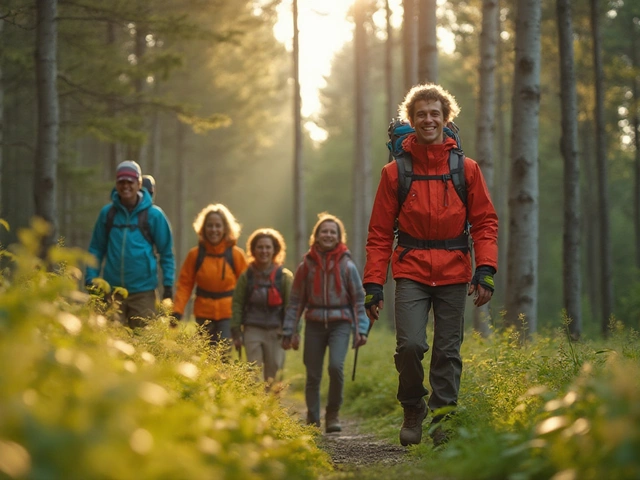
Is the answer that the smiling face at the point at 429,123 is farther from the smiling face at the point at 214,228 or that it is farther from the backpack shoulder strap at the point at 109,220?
the smiling face at the point at 214,228

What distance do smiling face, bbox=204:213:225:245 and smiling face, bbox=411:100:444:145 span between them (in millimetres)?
4150

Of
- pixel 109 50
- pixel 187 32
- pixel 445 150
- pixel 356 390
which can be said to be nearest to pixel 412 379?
pixel 445 150

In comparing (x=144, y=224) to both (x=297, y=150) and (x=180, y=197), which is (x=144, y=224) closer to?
(x=297, y=150)

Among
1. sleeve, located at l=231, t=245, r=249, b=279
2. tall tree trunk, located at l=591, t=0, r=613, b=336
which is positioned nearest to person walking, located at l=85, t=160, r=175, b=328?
sleeve, located at l=231, t=245, r=249, b=279

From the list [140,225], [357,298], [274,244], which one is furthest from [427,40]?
[140,225]

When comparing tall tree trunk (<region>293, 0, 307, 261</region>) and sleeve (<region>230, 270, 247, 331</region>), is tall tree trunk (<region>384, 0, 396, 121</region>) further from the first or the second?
sleeve (<region>230, 270, 247, 331</region>)

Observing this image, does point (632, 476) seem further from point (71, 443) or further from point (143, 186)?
point (143, 186)

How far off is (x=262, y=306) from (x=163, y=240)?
1.45 metres

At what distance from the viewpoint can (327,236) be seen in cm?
1030

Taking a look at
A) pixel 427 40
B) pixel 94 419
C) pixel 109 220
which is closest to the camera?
pixel 94 419

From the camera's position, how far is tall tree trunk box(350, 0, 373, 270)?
2708 cm

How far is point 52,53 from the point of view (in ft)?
42.4

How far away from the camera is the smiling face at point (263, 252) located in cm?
1077

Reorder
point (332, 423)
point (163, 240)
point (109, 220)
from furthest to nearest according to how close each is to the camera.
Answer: point (332, 423)
point (163, 240)
point (109, 220)
